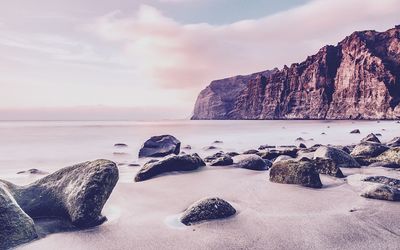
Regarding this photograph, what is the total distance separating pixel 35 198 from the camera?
4.43m

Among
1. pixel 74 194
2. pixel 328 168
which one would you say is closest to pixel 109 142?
pixel 328 168

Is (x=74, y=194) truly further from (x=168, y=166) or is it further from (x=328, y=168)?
(x=328, y=168)

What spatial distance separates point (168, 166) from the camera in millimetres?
7270

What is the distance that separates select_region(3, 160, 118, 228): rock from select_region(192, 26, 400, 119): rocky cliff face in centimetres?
9710

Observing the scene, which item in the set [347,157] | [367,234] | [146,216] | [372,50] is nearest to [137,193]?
[146,216]

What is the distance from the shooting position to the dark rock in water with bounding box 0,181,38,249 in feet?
10.8

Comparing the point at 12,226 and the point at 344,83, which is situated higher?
the point at 344,83

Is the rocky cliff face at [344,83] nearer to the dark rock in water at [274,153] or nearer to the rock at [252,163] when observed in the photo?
the dark rock in water at [274,153]

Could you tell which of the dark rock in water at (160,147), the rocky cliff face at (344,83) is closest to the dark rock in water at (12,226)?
the dark rock in water at (160,147)

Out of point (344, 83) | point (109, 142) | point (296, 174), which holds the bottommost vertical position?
point (109, 142)

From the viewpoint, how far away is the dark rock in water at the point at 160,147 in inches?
508

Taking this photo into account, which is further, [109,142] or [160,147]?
[109,142]

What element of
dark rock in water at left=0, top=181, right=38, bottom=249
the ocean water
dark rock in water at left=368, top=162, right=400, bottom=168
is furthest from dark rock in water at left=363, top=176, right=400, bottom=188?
the ocean water

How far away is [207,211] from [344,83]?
11948cm
